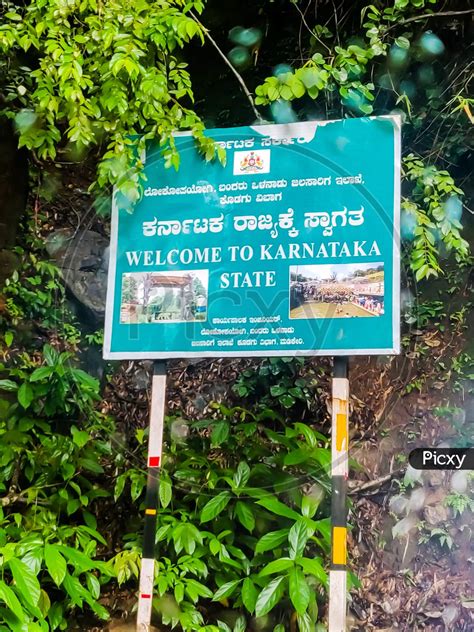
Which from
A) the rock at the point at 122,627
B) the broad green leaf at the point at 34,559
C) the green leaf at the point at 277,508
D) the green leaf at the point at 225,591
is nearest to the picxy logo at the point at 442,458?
the green leaf at the point at 277,508

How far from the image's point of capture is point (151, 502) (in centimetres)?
273

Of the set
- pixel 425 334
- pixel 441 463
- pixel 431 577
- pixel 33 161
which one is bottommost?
pixel 431 577

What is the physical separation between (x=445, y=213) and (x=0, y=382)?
85.5 inches

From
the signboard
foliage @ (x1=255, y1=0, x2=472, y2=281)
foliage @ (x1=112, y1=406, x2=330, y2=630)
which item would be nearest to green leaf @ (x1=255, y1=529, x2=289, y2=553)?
foliage @ (x1=112, y1=406, x2=330, y2=630)

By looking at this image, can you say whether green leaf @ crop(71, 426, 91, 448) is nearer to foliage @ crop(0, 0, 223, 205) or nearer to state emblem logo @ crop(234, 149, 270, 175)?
foliage @ crop(0, 0, 223, 205)

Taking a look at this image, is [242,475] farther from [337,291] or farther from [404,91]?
[404,91]

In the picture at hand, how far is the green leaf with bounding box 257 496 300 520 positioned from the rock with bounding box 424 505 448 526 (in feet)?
3.44

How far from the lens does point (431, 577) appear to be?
11.6ft

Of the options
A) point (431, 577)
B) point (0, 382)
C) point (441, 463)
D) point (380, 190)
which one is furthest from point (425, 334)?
point (0, 382)

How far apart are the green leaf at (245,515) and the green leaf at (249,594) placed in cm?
21

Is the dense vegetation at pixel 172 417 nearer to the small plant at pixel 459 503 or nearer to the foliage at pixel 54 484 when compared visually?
the foliage at pixel 54 484

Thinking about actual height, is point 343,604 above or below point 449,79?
below

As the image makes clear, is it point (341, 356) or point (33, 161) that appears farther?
point (33, 161)

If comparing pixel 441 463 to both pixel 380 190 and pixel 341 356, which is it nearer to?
pixel 341 356
